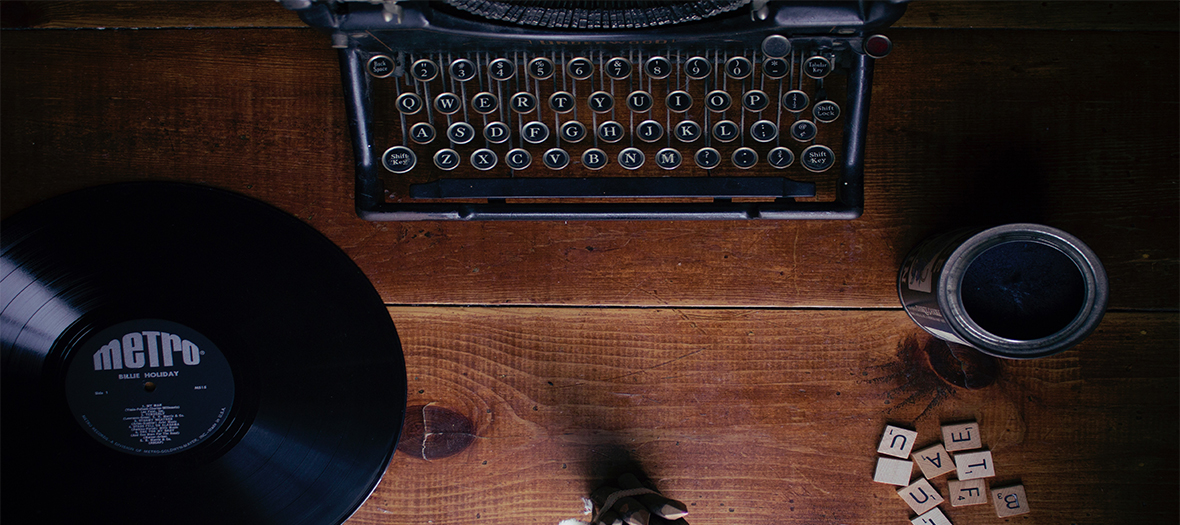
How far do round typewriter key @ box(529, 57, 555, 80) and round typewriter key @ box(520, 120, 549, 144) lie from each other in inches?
2.9

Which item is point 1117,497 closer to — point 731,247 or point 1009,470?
point 1009,470

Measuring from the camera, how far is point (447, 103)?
1.05 m

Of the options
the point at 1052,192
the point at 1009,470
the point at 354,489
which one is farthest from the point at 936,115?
the point at 354,489

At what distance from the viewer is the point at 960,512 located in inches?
45.8

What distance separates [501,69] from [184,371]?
720 millimetres

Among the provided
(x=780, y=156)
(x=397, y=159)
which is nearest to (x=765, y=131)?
(x=780, y=156)

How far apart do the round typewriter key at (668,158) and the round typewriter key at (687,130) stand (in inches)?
1.1

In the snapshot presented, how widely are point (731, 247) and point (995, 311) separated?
0.41 meters

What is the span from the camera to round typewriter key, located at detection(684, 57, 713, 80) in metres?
1.04

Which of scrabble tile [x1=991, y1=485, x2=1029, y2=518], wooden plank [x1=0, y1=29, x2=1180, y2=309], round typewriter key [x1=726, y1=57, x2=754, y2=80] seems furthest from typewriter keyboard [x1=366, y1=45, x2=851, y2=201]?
scrabble tile [x1=991, y1=485, x2=1029, y2=518]

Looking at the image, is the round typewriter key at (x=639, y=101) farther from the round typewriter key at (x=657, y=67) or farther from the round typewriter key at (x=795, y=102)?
the round typewriter key at (x=795, y=102)

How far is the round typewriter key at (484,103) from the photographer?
1.05 metres

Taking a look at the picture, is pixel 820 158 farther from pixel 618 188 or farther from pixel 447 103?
pixel 447 103

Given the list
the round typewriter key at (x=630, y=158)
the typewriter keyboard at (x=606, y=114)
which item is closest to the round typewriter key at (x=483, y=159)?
the typewriter keyboard at (x=606, y=114)
